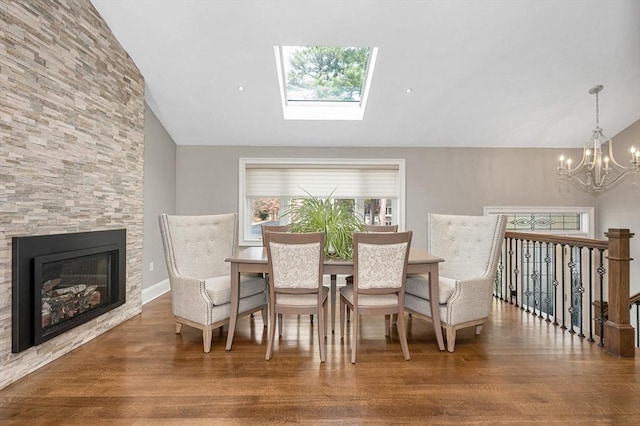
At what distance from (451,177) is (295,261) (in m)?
3.80

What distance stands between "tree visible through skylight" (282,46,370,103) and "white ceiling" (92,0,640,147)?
12.4 inches

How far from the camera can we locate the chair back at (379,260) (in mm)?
2650

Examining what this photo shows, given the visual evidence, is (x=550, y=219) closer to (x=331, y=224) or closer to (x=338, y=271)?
(x=331, y=224)

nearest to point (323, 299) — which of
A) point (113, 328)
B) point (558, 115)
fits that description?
point (113, 328)

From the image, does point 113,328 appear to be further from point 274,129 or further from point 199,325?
point 274,129

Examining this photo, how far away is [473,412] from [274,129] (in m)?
4.18

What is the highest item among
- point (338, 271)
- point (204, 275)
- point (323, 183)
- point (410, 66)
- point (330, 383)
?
point (410, 66)

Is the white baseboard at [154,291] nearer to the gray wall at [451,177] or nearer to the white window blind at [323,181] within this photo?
the gray wall at [451,177]

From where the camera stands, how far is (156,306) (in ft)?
14.0

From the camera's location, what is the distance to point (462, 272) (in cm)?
343

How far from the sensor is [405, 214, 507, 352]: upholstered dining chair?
2934mm

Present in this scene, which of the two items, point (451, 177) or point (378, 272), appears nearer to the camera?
point (378, 272)

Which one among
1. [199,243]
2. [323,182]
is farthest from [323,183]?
[199,243]

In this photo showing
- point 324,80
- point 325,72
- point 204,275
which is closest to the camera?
point 204,275
